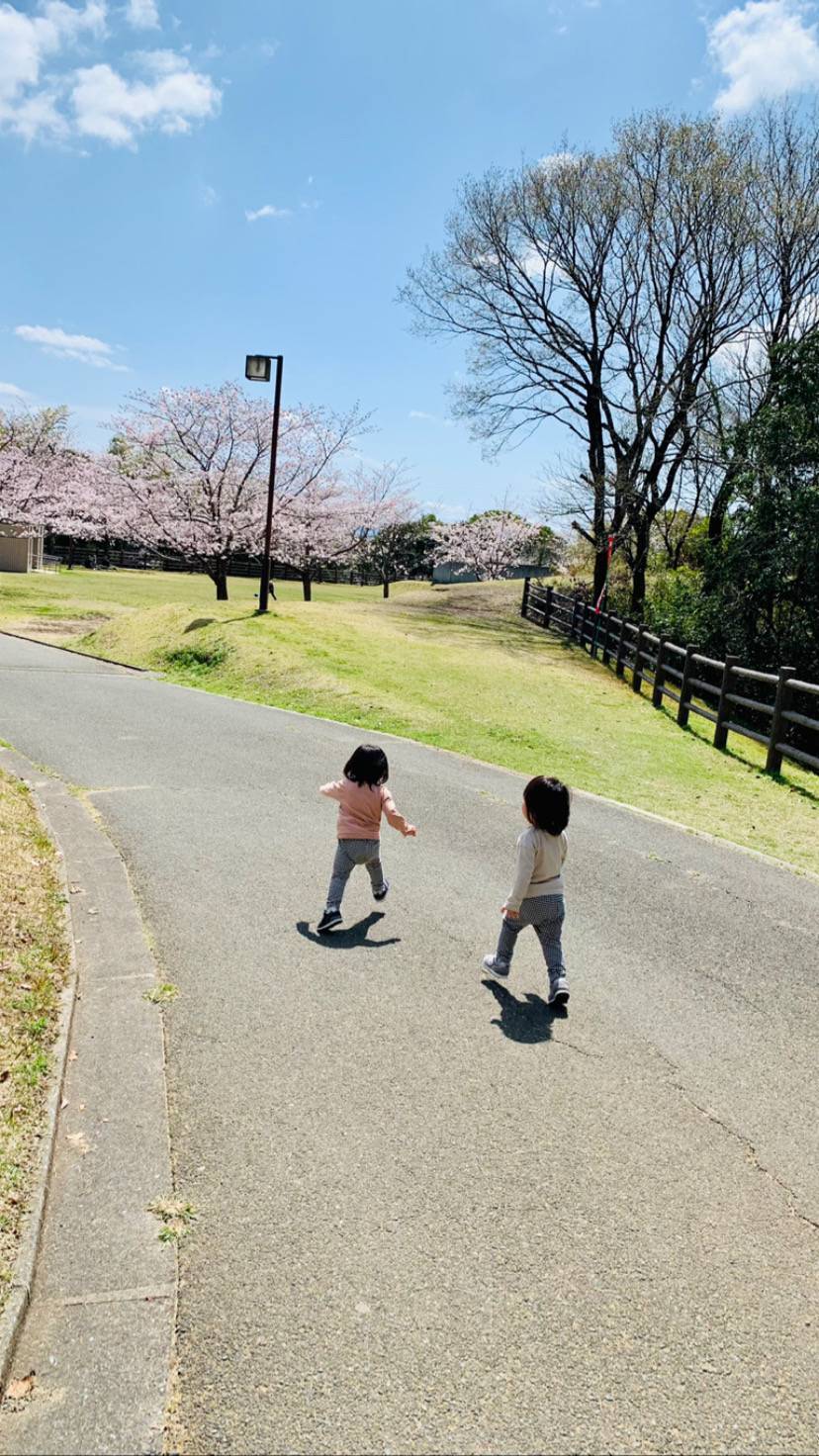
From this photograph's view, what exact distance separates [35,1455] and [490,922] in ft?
12.4

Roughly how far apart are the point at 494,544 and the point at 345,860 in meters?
57.0

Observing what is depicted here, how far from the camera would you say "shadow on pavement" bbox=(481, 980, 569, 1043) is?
4.27 metres

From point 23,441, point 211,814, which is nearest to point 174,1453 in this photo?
point 211,814

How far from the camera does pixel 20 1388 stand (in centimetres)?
230

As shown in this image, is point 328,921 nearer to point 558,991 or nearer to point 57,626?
point 558,991

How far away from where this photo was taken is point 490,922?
18.4ft

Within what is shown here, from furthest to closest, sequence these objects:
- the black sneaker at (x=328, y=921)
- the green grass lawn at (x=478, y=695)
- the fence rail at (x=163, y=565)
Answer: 1. the fence rail at (x=163, y=565)
2. the green grass lawn at (x=478, y=695)
3. the black sneaker at (x=328, y=921)

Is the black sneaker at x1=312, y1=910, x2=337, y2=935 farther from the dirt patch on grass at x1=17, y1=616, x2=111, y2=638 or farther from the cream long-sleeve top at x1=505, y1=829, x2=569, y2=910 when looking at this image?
the dirt patch on grass at x1=17, y1=616, x2=111, y2=638

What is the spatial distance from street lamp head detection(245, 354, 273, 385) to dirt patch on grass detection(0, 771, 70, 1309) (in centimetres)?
1512

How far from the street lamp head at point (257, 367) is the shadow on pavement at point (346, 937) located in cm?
1653

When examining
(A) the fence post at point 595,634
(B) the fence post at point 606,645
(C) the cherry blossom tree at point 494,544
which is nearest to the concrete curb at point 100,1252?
(B) the fence post at point 606,645

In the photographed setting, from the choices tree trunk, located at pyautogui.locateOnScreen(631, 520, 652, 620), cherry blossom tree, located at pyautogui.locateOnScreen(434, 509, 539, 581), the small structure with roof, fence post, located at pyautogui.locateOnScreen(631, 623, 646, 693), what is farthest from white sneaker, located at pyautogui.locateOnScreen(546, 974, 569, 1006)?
cherry blossom tree, located at pyautogui.locateOnScreen(434, 509, 539, 581)

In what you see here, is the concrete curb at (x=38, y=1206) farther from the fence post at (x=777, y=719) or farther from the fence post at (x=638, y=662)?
the fence post at (x=638, y=662)

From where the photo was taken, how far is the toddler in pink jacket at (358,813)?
5.32 metres
